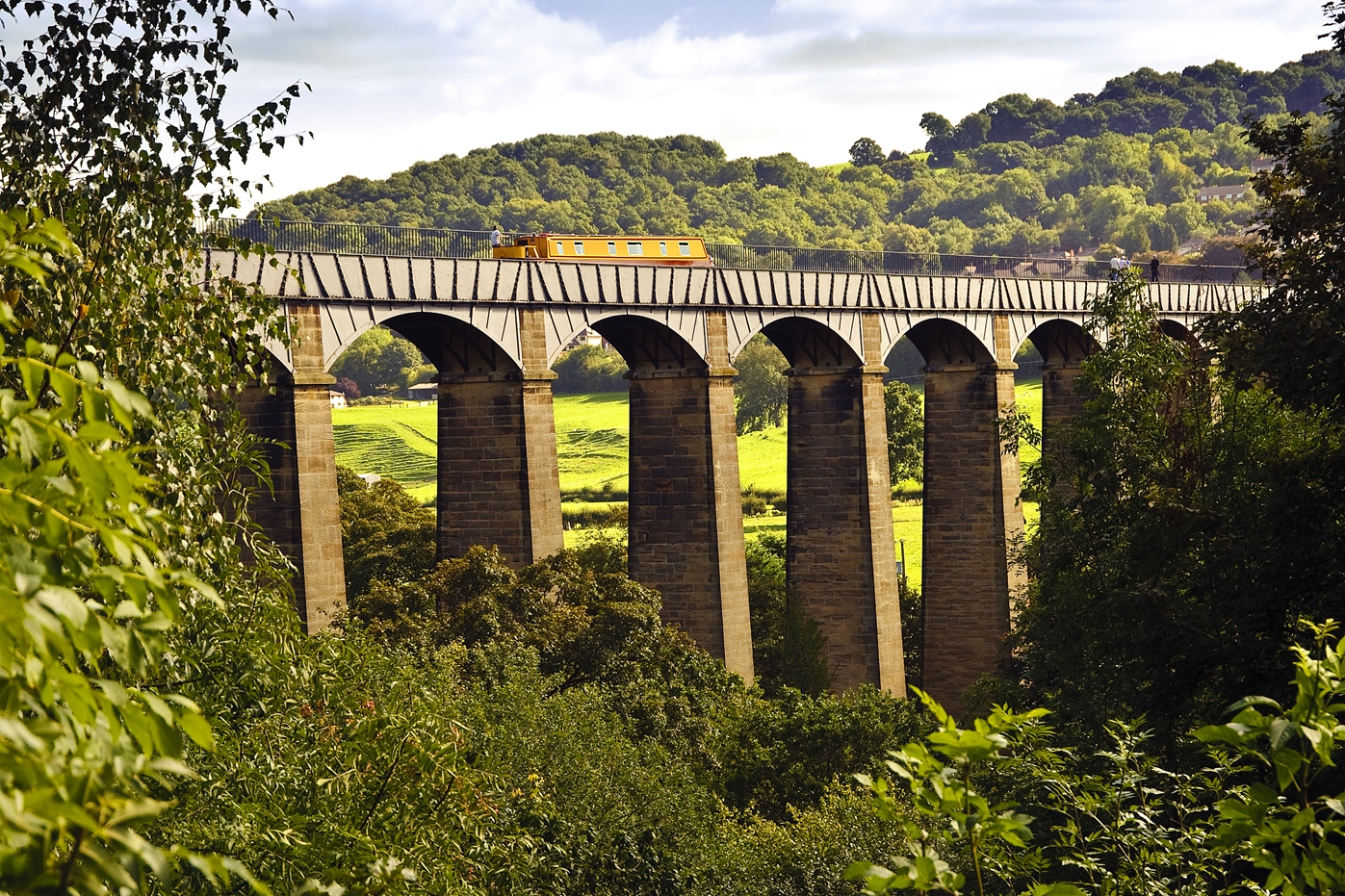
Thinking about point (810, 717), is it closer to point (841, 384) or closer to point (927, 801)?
point (841, 384)

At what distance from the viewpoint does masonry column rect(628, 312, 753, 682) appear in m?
39.1

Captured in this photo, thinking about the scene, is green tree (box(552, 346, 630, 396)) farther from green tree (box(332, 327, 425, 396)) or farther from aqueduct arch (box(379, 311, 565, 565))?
aqueduct arch (box(379, 311, 565, 565))

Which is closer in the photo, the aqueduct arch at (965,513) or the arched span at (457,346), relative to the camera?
the arched span at (457,346)

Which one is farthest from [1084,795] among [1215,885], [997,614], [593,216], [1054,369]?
[593,216]

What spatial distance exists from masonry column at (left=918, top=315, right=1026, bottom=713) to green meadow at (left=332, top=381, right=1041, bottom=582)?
44.9 metres

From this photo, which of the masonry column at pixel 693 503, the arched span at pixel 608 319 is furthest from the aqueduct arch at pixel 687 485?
the arched span at pixel 608 319

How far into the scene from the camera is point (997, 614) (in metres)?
47.1

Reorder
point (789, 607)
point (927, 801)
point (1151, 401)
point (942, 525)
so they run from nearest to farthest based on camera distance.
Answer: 1. point (927, 801)
2. point (1151, 401)
3. point (789, 607)
4. point (942, 525)

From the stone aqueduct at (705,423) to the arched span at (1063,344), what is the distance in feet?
4.13

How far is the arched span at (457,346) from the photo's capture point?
115ft

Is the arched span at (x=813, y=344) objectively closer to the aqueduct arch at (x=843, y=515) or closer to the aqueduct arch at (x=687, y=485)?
the aqueduct arch at (x=843, y=515)

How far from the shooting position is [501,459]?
115ft

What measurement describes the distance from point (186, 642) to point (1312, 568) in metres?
11.3

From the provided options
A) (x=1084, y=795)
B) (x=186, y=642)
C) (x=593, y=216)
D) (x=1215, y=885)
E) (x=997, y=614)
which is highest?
(x=593, y=216)
